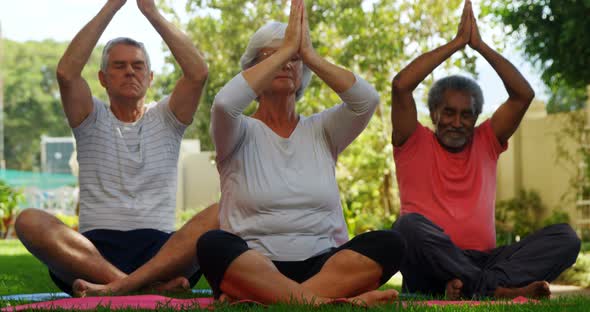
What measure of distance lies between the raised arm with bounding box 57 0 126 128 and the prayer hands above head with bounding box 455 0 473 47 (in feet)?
5.44

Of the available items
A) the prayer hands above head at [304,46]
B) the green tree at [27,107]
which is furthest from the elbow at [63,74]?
the green tree at [27,107]

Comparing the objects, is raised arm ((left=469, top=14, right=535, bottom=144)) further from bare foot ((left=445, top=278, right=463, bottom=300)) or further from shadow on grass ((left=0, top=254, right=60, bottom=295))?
shadow on grass ((left=0, top=254, right=60, bottom=295))

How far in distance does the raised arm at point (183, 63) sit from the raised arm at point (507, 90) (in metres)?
1.36

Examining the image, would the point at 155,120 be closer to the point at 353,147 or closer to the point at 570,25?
the point at 570,25

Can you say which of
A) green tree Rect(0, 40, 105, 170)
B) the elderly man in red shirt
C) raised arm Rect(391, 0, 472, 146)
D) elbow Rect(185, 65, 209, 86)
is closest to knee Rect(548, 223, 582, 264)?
the elderly man in red shirt

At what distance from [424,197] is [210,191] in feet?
52.8

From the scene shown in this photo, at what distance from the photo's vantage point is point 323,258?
360cm

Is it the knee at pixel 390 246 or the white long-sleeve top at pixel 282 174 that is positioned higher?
the white long-sleeve top at pixel 282 174

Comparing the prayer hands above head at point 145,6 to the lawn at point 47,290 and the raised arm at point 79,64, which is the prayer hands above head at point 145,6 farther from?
the lawn at point 47,290

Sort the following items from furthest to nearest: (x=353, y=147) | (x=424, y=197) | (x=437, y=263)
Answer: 1. (x=353, y=147)
2. (x=424, y=197)
3. (x=437, y=263)

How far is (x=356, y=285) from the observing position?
3471 millimetres

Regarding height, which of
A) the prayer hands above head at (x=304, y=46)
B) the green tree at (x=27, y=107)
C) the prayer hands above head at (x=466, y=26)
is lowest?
the green tree at (x=27, y=107)

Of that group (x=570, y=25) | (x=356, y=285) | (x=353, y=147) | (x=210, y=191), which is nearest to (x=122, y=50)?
(x=356, y=285)

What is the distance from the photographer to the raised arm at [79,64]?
424cm
